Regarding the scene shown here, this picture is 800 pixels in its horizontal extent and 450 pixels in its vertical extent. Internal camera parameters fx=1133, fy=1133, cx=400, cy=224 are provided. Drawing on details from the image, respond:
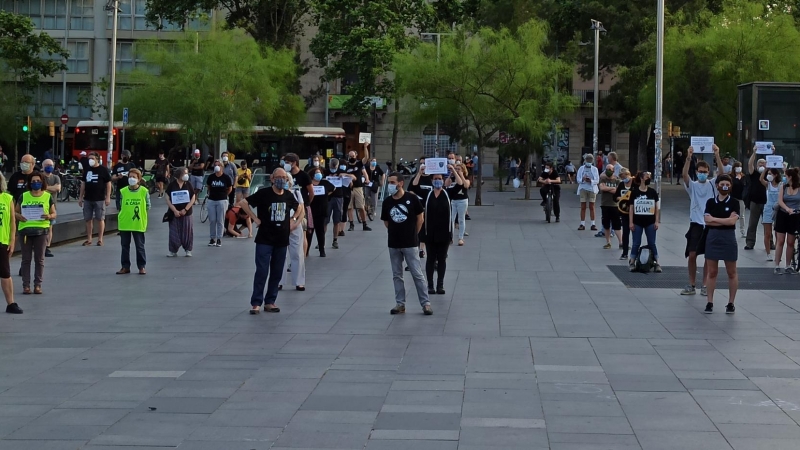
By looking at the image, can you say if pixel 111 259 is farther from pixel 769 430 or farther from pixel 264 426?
pixel 769 430

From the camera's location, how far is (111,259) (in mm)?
19391

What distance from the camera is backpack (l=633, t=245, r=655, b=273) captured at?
56.7 ft

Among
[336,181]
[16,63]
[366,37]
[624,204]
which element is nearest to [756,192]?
[624,204]

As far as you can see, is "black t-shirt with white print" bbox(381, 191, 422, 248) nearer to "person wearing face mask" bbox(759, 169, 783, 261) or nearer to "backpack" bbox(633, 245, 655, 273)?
"backpack" bbox(633, 245, 655, 273)

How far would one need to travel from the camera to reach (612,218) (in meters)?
21.5

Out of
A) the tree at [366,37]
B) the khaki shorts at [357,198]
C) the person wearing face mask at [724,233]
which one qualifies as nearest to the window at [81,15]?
the tree at [366,37]

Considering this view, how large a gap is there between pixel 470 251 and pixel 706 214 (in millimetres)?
8631

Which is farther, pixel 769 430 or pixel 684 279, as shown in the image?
pixel 684 279

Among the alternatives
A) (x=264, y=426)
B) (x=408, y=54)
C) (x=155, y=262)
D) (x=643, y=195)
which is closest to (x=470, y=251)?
(x=643, y=195)

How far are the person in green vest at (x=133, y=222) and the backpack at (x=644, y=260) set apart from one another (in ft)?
24.7

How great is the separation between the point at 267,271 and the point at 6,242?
2.86 metres

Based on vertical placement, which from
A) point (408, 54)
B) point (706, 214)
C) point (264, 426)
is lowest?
point (264, 426)

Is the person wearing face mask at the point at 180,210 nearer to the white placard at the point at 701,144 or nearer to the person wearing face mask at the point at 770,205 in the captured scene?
the person wearing face mask at the point at 770,205

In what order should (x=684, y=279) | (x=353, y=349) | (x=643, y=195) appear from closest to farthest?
(x=353, y=349)
(x=684, y=279)
(x=643, y=195)
